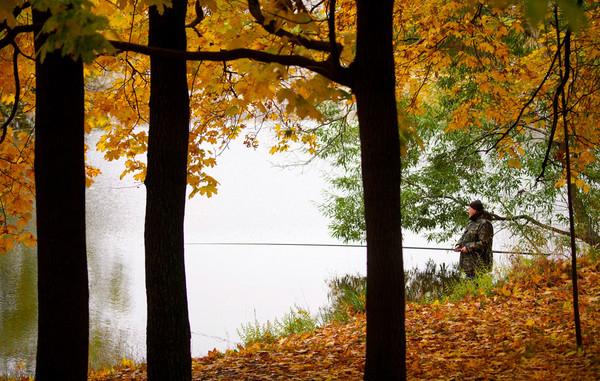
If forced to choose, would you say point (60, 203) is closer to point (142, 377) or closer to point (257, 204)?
point (142, 377)

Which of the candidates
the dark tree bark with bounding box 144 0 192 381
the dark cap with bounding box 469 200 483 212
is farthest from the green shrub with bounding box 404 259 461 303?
the dark tree bark with bounding box 144 0 192 381

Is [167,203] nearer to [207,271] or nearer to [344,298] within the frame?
[344,298]

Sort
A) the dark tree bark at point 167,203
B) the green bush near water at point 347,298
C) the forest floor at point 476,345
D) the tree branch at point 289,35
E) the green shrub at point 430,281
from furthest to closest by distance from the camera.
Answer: the green shrub at point 430,281
the green bush near water at point 347,298
the forest floor at point 476,345
the dark tree bark at point 167,203
the tree branch at point 289,35

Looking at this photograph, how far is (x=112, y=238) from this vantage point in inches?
697

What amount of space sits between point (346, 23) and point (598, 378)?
4448mm

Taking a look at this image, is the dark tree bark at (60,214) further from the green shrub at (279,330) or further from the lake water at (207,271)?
the green shrub at (279,330)

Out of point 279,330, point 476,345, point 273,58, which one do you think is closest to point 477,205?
point 476,345

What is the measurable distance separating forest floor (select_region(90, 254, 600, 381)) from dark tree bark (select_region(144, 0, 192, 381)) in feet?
2.62

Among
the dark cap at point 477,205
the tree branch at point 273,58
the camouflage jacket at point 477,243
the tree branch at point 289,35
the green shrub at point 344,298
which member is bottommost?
the green shrub at point 344,298

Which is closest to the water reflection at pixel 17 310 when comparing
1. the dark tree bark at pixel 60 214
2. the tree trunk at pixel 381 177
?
the dark tree bark at pixel 60 214

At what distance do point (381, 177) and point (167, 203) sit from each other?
148 centimetres

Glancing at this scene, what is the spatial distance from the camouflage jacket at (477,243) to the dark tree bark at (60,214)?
530 centimetres

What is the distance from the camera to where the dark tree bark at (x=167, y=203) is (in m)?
3.52

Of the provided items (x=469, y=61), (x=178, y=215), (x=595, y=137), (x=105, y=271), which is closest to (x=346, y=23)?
(x=469, y=61)
